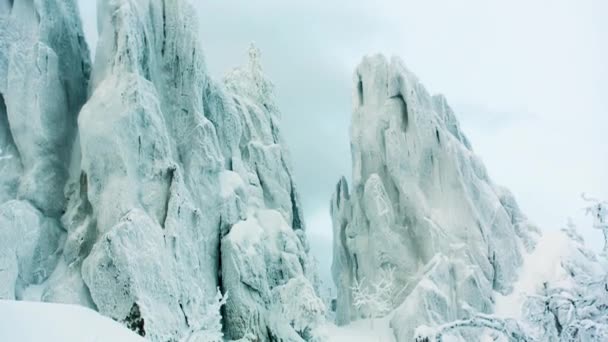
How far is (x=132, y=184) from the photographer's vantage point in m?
26.3

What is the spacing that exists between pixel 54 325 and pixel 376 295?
104 feet

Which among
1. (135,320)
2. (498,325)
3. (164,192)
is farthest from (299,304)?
(498,325)

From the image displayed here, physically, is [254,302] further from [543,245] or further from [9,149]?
[543,245]

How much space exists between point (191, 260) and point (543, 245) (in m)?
27.3

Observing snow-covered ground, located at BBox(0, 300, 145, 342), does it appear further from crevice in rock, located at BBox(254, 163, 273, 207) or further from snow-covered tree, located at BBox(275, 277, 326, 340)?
crevice in rock, located at BBox(254, 163, 273, 207)

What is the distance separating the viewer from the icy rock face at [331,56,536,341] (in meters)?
38.9

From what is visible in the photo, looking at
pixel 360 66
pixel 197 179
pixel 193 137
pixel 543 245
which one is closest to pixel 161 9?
pixel 193 137

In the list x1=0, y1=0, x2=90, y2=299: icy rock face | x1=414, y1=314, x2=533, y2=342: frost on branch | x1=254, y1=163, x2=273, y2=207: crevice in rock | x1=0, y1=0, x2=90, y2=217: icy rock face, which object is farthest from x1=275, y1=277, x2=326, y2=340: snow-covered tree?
x1=414, y1=314, x2=533, y2=342: frost on branch

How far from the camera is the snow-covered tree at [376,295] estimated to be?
3912 centimetres

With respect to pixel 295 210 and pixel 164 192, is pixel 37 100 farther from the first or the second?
pixel 295 210

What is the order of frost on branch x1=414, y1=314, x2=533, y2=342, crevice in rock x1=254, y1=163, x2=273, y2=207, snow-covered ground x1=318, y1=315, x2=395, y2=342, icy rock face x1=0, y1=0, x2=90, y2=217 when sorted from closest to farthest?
frost on branch x1=414, y1=314, x2=533, y2=342
icy rock face x1=0, y1=0, x2=90, y2=217
crevice in rock x1=254, y1=163, x2=273, y2=207
snow-covered ground x1=318, y1=315, x2=395, y2=342

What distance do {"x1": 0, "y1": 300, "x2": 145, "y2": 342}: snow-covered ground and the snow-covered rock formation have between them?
14168 mm

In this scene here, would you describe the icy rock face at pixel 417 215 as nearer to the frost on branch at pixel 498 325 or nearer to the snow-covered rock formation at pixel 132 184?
the snow-covered rock formation at pixel 132 184

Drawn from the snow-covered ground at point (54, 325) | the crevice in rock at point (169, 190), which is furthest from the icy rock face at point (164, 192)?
the snow-covered ground at point (54, 325)
